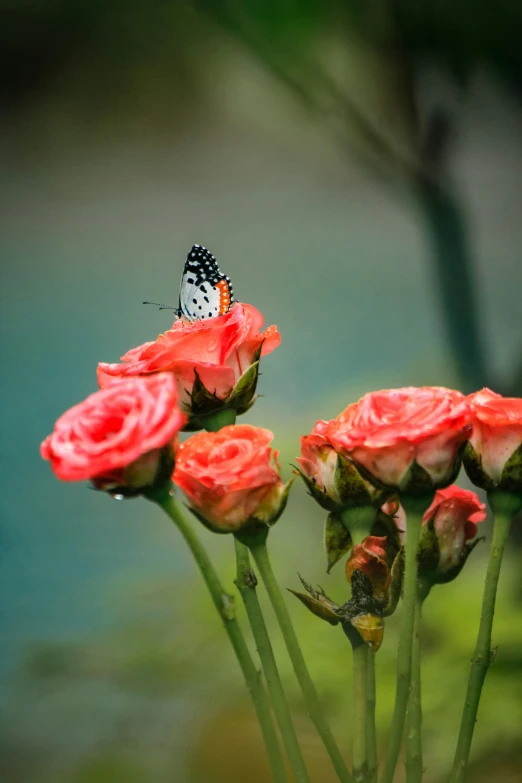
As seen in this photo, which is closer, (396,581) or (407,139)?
(396,581)

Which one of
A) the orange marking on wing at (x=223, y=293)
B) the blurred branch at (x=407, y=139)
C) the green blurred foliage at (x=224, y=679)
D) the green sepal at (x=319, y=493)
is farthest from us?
the blurred branch at (x=407, y=139)

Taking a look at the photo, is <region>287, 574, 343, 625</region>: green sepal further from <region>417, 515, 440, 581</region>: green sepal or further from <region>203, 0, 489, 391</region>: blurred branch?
<region>203, 0, 489, 391</region>: blurred branch

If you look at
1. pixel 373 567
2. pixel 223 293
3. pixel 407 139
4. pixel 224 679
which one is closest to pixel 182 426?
pixel 373 567

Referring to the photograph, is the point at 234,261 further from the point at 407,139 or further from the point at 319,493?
the point at 319,493

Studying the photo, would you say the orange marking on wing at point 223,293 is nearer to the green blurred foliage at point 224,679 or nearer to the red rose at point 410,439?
the red rose at point 410,439

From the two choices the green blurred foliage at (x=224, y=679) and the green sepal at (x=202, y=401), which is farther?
the green blurred foliage at (x=224, y=679)

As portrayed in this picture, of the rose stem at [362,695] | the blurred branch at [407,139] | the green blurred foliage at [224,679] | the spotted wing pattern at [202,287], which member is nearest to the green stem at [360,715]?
the rose stem at [362,695]

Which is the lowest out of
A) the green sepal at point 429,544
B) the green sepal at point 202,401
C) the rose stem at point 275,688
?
the rose stem at point 275,688
